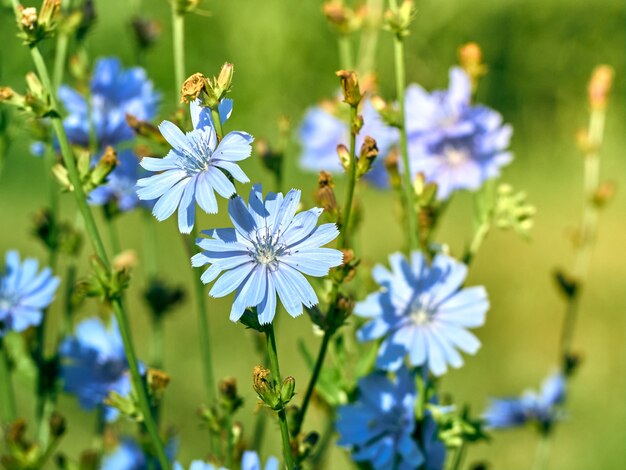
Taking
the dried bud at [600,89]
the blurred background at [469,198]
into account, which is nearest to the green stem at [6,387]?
the blurred background at [469,198]

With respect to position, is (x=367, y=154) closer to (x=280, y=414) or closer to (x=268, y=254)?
(x=268, y=254)

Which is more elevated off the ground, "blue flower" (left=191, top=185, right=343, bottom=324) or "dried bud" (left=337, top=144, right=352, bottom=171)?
"dried bud" (left=337, top=144, right=352, bottom=171)

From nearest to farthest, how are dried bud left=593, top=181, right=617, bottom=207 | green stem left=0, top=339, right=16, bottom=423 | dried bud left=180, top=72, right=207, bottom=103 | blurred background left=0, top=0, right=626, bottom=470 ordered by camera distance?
dried bud left=180, top=72, right=207, bottom=103 → green stem left=0, top=339, right=16, bottom=423 → dried bud left=593, top=181, right=617, bottom=207 → blurred background left=0, top=0, right=626, bottom=470

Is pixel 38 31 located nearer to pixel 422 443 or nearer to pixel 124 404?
pixel 124 404

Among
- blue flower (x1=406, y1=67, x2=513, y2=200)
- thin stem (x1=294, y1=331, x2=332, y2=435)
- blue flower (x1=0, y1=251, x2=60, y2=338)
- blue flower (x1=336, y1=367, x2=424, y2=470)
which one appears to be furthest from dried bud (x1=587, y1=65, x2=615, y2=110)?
blue flower (x1=0, y1=251, x2=60, y2=338)

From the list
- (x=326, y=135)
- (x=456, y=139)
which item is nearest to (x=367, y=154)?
(x=456, y=139)

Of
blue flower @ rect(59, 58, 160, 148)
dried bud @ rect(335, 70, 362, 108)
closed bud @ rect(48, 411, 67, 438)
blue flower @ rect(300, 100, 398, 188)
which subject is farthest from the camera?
blue flower @ rect(300, 100, 398, 188)

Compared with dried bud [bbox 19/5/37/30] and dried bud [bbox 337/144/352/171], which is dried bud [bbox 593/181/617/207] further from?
dried bud [bbox 19/5/37/30]

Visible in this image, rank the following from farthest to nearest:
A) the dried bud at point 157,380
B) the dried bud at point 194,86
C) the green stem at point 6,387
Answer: the green stem at point 6,387 < the dried bud at point 157,380 < the dried bud at point 194,86

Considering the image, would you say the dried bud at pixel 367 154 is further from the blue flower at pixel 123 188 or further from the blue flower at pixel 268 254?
the blue flower at pixel 123 188
